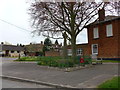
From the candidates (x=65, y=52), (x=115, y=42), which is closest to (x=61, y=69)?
(x=65, y=52)

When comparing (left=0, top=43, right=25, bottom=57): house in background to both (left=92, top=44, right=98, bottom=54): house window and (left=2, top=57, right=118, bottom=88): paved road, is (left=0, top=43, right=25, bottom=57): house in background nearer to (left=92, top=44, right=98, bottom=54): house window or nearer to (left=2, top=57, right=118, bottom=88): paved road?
(left=92, top=44, right=98, bottom=54): house window

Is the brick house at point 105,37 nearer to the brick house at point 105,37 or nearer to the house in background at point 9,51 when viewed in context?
the brick house at point 105,37

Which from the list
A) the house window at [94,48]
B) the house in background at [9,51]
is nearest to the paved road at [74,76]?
the house window at [94,48]

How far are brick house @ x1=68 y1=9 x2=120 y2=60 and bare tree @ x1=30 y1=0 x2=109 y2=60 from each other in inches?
95.7

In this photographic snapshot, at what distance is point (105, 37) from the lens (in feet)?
71.1

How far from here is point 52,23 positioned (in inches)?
717

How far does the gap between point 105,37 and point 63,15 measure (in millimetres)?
8547

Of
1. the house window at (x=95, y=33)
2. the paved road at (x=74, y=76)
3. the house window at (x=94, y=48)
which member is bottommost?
the paved road at (x=74, y=76)

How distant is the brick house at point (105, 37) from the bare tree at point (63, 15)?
2431 millimetres

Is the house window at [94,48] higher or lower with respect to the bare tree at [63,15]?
lower

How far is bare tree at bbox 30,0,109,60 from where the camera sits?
15828 millimetres

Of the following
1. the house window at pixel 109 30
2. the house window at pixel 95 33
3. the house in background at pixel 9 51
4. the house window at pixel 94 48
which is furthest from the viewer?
the house in background at pixel 9 51

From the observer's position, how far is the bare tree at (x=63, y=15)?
51.9 ft

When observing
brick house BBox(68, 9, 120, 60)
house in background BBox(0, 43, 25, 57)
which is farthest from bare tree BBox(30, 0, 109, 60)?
house in background BBox(0, 43, 25, 57)
